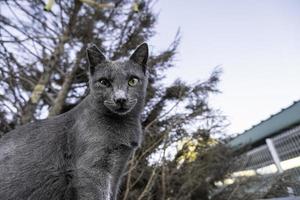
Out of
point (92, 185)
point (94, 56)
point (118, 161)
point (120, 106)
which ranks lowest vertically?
point (92, 185)

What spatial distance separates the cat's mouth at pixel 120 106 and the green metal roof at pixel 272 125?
→ 9.35 ft

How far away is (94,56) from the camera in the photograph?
163cm

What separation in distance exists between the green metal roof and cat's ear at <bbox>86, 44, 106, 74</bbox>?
116 inches

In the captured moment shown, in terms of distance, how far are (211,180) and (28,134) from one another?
156 inches

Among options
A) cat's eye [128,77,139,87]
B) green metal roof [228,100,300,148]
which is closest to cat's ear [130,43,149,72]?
cat's eye [128,77,139,87]

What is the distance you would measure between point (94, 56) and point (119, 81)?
288 mm

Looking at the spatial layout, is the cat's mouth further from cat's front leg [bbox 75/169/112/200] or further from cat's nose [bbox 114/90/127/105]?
cat's front leg [bbox 75/169/112/200]

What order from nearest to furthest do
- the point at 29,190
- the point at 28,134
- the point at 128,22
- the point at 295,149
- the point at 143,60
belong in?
the point at 29,190, the point at 28,134, the point at 143,60, the point at 295,149, the point at 128,22

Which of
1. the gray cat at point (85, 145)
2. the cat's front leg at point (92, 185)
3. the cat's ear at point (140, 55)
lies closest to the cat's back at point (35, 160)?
the gray cat at point (85, 145)

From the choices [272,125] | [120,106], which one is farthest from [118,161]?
[272,125]

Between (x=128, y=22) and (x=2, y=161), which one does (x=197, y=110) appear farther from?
(x=2, y=161)

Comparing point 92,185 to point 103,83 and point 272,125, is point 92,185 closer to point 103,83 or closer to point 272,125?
point 103,83

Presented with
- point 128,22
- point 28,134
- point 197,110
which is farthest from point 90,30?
point 28,134

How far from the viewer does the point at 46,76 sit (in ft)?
13.5
